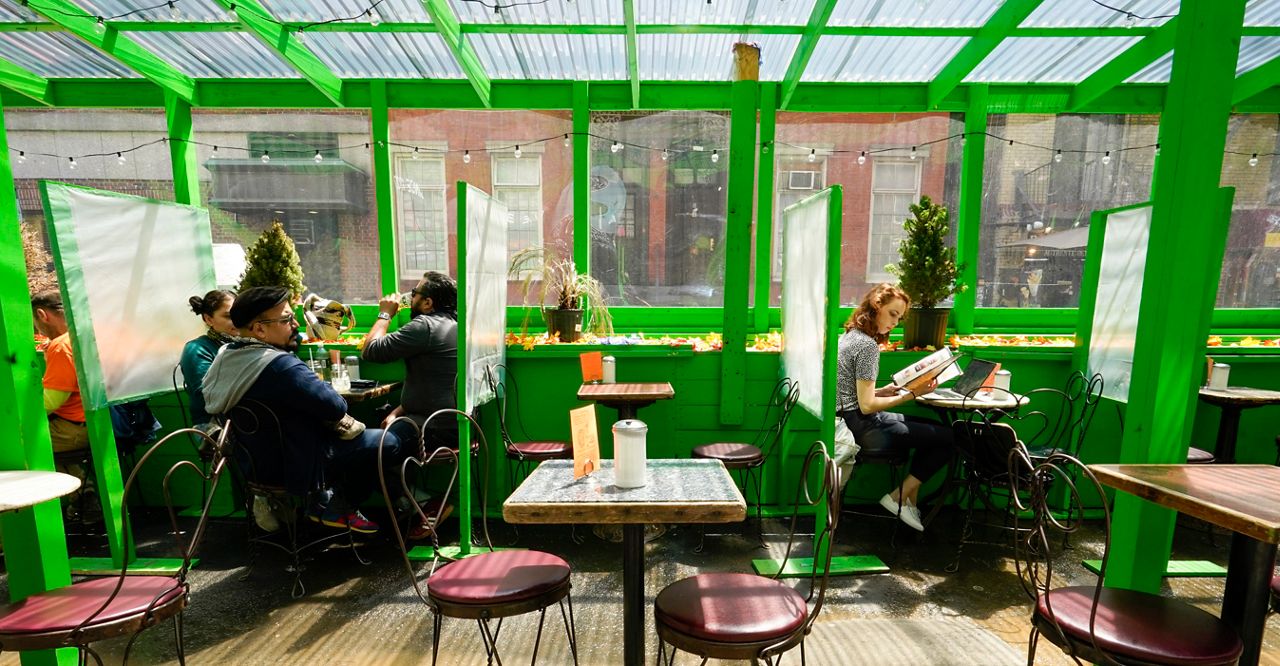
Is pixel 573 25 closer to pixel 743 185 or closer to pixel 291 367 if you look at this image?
pixel 743 185

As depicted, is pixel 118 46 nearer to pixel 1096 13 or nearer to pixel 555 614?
pixel 555 614

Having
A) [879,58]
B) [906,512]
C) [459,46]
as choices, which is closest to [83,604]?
[459,46]

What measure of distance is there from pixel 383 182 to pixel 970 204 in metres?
4.90

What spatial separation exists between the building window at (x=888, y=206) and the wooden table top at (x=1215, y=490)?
3020 mm

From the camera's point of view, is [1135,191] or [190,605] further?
[1135,191]

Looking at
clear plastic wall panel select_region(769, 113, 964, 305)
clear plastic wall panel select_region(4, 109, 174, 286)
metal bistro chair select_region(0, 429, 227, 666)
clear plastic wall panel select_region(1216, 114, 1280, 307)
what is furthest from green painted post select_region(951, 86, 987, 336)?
clear plastic wall panel select_region(4, 109, 174, 286)

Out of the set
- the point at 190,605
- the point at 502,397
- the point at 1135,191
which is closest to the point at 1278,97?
the point at 1135,191

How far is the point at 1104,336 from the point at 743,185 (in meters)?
2.76

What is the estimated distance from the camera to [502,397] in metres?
3.87

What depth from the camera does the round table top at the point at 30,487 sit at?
174 centimetres

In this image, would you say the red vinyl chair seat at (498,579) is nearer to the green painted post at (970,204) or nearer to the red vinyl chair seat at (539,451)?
the red vinyl chair seat at (539,451)

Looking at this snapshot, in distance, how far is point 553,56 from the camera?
4164 mm

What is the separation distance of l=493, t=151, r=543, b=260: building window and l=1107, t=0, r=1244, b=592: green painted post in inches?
156

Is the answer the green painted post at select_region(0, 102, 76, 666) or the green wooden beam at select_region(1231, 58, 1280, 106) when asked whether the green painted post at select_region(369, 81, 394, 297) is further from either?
the green wooden beam at select_region(1231, 58, 1280, 106)
